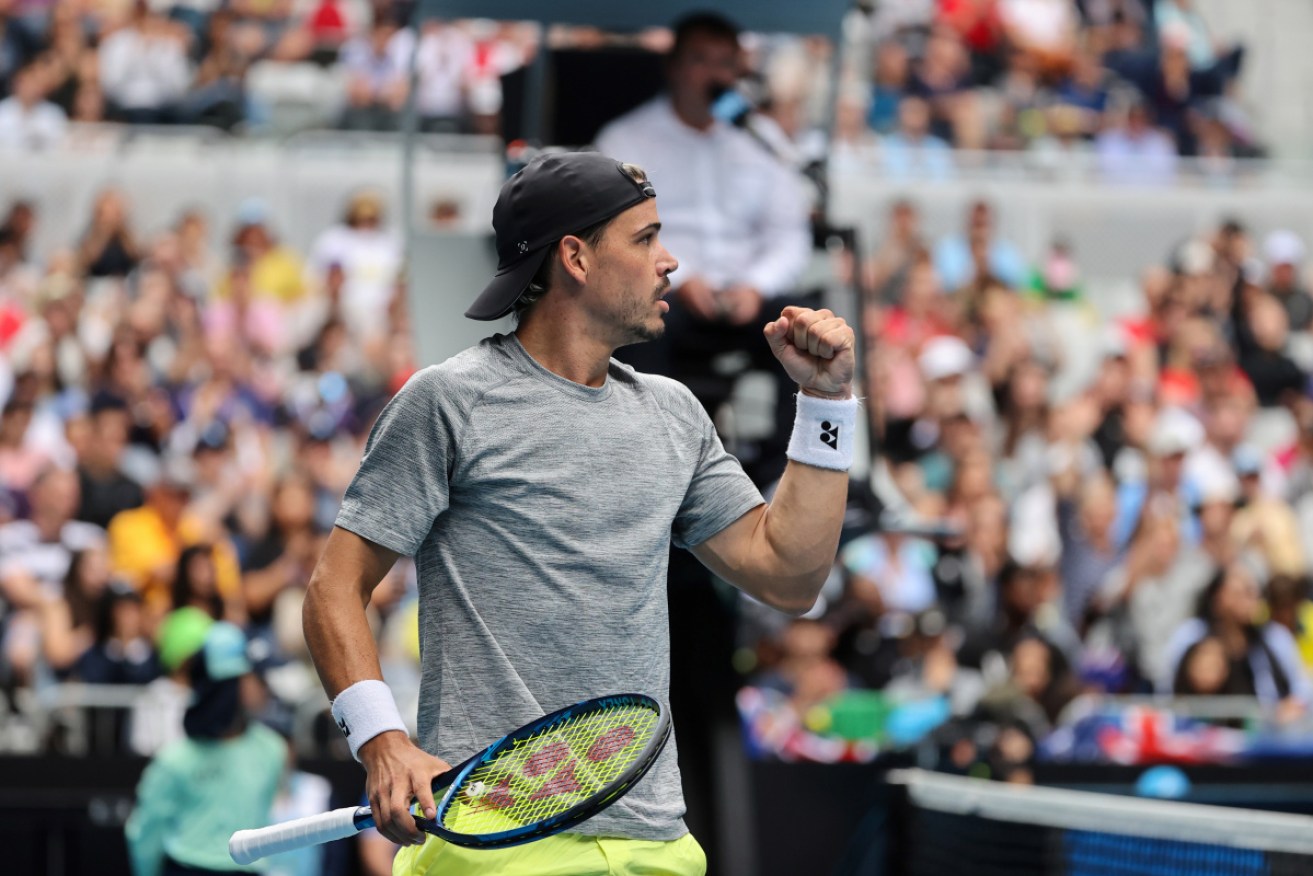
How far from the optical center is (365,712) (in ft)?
11.4

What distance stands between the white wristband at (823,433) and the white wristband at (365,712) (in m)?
0.89

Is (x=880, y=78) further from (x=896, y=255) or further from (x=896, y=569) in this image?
(x=896, y=569)

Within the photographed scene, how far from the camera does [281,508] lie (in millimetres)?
11492

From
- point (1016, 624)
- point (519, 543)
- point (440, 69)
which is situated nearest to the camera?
point (519, 543)

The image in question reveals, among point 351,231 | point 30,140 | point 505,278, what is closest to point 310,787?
point 505,278

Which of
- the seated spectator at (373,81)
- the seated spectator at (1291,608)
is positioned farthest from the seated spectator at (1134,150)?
the seated spectator at (1291,608)

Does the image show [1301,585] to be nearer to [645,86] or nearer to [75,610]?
[645,86]

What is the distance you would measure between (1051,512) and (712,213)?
5584 millimetres

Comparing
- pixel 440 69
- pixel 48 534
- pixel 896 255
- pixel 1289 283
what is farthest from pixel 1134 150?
pixel 48 534

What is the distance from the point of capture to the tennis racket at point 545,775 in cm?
335

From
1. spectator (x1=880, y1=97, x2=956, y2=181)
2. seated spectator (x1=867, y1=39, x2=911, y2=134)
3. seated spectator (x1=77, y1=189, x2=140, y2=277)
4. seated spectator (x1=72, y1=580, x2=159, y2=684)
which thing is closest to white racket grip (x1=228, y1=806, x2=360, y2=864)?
seated spectator (x1=72, y1=580, x2=159, y2=684)

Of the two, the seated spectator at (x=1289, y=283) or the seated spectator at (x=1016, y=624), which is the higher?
the seated spectator at (x=1289, y=283)

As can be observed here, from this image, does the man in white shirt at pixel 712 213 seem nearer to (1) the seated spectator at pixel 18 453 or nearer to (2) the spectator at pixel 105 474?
(2) the spectator at pixel 105 474

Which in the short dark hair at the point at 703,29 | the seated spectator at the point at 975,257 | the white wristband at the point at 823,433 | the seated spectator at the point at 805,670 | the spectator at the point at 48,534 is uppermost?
the short dark hair at the point at 703,29
